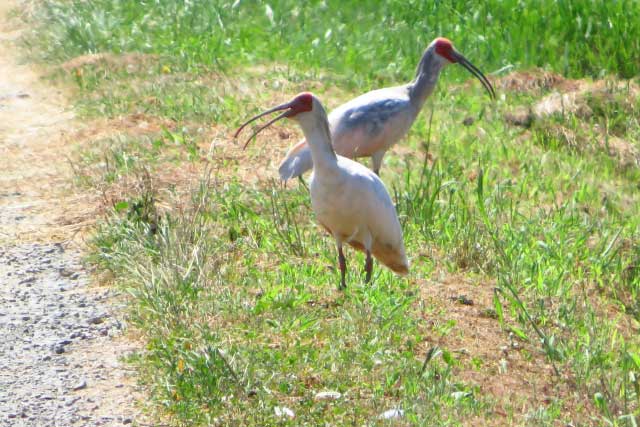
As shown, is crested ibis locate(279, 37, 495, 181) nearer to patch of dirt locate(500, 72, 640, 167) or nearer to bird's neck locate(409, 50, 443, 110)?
bird's neck locate(409, 50, 443, 110)

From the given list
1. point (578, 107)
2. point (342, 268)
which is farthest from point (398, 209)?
point (578, 107)

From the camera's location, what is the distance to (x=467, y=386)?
17.7 ft

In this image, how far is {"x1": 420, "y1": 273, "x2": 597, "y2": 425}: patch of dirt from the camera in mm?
5375

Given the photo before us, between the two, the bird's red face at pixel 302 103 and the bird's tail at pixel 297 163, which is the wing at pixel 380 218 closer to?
the bird's red face at pixel 302 103

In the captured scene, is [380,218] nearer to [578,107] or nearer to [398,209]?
[398,209]

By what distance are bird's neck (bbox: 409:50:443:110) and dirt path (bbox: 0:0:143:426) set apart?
254cm

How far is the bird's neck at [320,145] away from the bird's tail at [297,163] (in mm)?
1208

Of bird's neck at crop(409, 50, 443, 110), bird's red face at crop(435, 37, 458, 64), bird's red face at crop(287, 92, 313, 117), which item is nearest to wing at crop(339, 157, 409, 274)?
bird's red face at crop(287, 92, 313, 117)

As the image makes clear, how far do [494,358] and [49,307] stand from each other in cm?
231

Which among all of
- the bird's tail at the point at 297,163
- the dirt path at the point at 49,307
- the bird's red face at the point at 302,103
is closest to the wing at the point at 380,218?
the bird's red face at the point at 302,103

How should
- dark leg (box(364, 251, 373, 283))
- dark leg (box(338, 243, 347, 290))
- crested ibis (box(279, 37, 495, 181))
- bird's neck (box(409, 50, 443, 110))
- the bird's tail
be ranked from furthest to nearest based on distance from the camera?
bird's neck (box(409, 50, 443, 110))
crested ibis (box(279, 37, 495, 181))
the bird's tail
dark leg (box(364, 251, 373, 283))
dark leg (box(338, 243, 347, 290))

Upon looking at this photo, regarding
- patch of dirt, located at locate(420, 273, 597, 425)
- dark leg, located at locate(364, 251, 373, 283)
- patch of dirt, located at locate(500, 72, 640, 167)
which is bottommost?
patch of dirt, located at locate(500, 72, 640, 167)

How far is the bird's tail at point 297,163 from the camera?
7520mm

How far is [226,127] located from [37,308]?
136 inches
